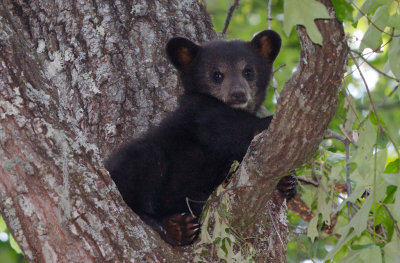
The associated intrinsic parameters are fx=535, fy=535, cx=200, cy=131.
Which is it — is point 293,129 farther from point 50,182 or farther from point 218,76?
point 218,76

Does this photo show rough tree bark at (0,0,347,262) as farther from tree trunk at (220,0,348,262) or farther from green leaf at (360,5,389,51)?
green leaf at (360,5,389,51)

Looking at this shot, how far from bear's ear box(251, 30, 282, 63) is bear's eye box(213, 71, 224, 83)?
19.5 inches

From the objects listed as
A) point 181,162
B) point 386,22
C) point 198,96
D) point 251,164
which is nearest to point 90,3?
point 198,96

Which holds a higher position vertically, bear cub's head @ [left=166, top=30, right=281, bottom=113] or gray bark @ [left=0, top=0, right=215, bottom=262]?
bear cub's head @ [left=166, top=30, right=281, bottom=113]

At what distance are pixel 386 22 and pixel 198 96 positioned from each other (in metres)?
2.31

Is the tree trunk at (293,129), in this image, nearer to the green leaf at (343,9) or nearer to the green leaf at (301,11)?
the green leaf at (343,9)

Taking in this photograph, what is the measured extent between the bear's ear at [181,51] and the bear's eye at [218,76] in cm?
26

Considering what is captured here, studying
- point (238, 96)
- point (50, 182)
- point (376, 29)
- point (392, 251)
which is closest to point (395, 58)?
point (376, 29)

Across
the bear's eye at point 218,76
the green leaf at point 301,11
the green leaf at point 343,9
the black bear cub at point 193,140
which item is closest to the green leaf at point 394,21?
the green leaf at point 343,9

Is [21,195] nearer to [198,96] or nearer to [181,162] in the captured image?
[181,162]

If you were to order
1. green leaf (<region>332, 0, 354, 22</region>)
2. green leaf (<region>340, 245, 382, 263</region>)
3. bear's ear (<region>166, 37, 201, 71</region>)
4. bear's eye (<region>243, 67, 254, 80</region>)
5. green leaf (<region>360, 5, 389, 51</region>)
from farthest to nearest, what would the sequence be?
bear's eye (<region>243, 67, 254, 80</region>) → bear's ear (<region>166, 37, 201, 71</region>) → green leaf (<region>360, 5, 389, 51</region>) → green leaf (<region>340, 245, 382, 263</region>) → green leaf (<region>332, 0, 354, 22</region>)

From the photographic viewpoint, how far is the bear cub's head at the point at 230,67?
193 inches

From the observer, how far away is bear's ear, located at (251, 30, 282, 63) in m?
5.09

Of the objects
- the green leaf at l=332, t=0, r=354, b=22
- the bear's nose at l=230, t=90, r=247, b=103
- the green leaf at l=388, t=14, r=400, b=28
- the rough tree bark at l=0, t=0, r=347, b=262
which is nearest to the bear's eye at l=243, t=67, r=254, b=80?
the bear's nose at l=230, t=90, r=247, b=103
